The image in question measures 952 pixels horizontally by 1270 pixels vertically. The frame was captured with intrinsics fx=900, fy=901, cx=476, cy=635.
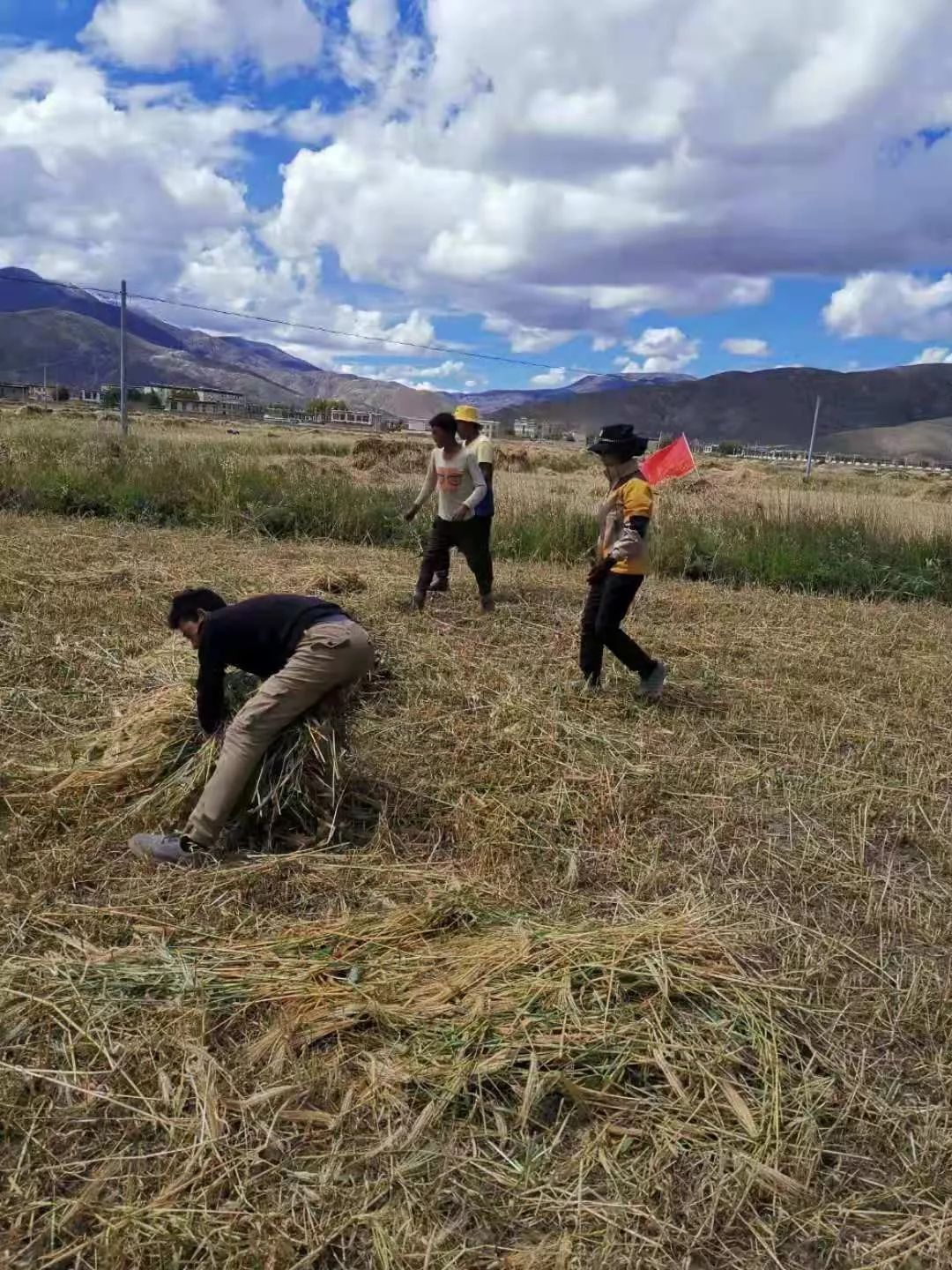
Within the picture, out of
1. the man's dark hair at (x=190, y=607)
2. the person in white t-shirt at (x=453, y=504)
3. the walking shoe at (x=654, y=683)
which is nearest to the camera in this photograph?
the man's dark hair at (x=190, y=607)

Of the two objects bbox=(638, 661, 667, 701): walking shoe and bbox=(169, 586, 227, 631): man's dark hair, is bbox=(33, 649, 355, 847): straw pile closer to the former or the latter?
bbox=(169, 586, 227, 631): man's dark hair

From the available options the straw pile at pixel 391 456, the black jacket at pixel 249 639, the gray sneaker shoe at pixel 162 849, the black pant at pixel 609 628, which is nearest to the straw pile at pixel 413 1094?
the gray sneaker shoe at pixel 162 849

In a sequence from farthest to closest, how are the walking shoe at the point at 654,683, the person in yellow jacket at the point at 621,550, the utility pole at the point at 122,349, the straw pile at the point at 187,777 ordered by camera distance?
the utility pole at the point at 122,349
the walking shoe at the point at 654,683
the person in yellow jacket at the point at 621,550
the straw pile at the point at 187,777

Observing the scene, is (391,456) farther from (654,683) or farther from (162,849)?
(162,849)

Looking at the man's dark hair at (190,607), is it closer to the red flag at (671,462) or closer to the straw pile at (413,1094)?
the straw pile at (413,1094)

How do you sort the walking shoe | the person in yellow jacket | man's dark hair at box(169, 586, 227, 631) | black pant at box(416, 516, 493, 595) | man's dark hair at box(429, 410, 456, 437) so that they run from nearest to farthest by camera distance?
man's dark hair at box(169, 586, 227, 631) < the person in yellow jacket < the walking shoe < man's dark hair at box(429, 410, 456, 437) < black pant at box(416, 516, 493, 595)

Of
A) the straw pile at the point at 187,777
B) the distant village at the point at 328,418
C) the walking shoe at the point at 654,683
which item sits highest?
the distant village at the point at 328,418

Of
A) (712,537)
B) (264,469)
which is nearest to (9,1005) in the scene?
(712,537)

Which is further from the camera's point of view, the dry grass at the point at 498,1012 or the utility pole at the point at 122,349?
the utility pole at the point at 122,349

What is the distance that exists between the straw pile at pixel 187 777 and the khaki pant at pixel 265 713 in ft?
0.41

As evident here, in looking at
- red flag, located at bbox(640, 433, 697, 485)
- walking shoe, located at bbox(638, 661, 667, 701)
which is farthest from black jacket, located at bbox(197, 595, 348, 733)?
red flag, located at bbox(640, 433, 697, 485)

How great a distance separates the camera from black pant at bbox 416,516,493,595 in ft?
22.9

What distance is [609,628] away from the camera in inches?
203

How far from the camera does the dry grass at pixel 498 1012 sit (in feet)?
6.50
